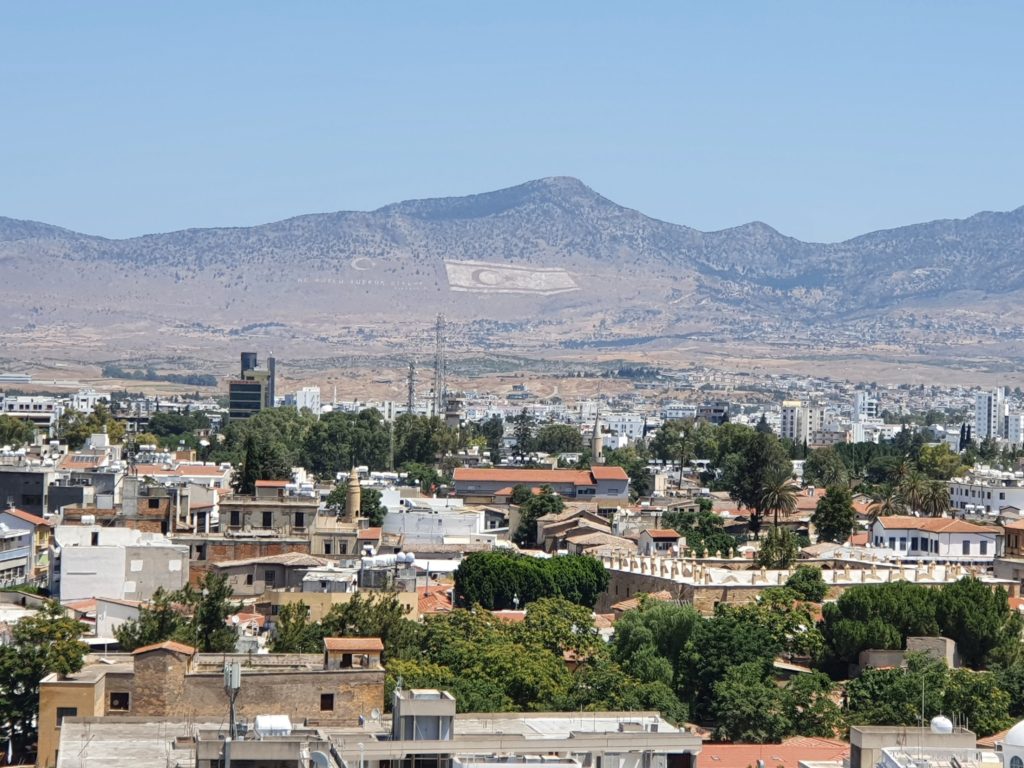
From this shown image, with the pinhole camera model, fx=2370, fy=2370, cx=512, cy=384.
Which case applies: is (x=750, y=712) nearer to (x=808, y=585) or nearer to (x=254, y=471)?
(x=808, y=585)

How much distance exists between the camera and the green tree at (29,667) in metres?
37.6

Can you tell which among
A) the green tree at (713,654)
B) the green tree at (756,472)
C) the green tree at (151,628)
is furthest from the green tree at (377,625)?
the green tree at (756,472)

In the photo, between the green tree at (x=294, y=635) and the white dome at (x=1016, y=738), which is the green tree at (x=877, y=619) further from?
the white dome at (x=1016, y=738)

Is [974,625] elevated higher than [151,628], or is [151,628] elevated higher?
[151,628]

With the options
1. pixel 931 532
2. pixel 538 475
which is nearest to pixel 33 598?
pixel 931 532

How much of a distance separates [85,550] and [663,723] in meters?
31.4

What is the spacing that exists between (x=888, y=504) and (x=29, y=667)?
60640 millimetres

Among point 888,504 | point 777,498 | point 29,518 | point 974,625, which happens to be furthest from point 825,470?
point 974,625

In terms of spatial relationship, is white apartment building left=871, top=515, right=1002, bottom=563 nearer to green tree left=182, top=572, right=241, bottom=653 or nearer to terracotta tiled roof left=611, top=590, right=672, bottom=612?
terracotta tiled roof left=611, top=590, right=672, bottom=612

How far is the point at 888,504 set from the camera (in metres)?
94.7

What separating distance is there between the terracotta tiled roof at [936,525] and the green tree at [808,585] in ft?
68.7

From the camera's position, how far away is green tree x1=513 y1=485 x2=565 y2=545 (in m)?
91.2

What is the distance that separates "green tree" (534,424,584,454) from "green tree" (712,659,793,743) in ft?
366

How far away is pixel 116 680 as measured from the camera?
36.1 meters
